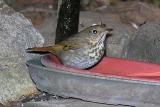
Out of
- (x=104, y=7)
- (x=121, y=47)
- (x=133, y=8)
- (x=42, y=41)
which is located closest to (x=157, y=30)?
(x=121, y=47)

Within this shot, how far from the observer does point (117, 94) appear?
3.62 m

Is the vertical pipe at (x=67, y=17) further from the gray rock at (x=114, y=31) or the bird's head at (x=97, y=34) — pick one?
the bird's head at (x=97, y=34)

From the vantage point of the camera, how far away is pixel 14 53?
4.61m

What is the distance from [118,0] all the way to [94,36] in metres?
5.03

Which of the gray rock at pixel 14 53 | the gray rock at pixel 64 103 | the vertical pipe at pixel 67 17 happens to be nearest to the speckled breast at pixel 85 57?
the gray rock at pixel 64 103

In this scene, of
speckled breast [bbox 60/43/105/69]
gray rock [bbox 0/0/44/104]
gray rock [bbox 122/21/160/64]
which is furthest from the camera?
gray rock [bbox 122/21/160/64]

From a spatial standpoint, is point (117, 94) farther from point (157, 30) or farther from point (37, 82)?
point (157, 30)

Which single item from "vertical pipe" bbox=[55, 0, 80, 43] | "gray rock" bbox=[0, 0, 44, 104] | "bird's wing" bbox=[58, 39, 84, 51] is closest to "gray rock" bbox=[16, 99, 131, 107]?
"gray rock" bbox=[0, 0, 44, 104]

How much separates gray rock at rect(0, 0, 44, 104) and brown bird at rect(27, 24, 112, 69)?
0.45m

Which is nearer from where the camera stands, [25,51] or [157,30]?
[25,51]

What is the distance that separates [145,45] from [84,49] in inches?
54.8

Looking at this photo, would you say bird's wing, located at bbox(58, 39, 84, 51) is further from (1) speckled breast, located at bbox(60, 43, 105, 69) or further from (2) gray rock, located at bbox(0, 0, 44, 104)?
(2) gray rock, located at bbox(0, 0, 44, 104)

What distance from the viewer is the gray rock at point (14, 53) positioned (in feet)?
14.2

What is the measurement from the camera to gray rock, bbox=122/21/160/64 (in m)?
5.14
